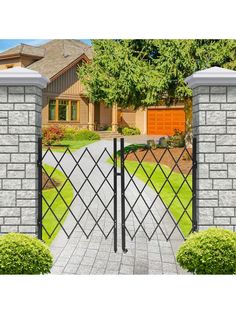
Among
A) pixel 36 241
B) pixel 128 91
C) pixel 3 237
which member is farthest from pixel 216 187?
pixel 128 91

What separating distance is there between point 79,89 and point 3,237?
2781 centimetres

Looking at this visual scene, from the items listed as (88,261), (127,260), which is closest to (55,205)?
(88,261)

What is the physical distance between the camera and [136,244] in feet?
30.9

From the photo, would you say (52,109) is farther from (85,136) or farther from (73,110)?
(85,136)

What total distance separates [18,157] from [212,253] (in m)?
3.86

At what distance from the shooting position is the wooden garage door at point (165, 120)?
30266 mm

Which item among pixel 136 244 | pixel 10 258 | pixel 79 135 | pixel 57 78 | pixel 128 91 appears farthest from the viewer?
pixel 57 78

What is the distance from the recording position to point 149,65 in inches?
834

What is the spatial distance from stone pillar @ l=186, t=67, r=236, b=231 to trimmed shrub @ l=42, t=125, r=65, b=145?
2058cm

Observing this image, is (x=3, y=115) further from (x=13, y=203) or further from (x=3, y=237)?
(x=3, y=237)

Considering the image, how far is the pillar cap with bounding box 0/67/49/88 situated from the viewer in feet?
26.0

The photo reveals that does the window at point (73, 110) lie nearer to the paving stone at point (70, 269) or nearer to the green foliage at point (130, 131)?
the green foliage at point (130, 131)

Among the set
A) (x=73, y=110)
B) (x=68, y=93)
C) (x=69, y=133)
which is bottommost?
(x=69, y=133)

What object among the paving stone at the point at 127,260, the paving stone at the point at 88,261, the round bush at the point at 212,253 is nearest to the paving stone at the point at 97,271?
the paving stone at the point at 88,261
